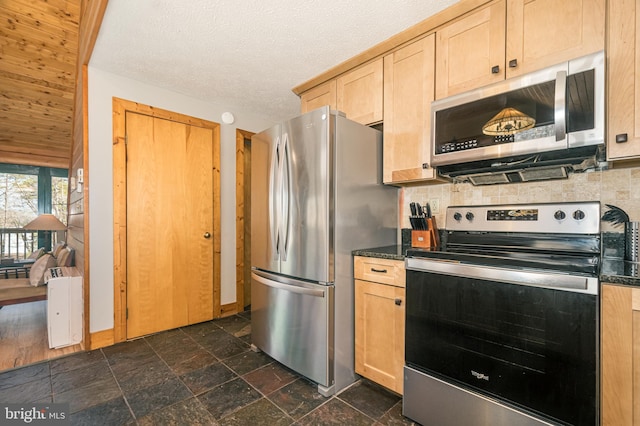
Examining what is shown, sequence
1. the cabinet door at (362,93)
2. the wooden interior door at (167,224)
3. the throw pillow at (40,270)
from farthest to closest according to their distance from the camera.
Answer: the throw pillow at (40,270) → the wooden interior door at (167,224) → the cabinet door at (362,93)

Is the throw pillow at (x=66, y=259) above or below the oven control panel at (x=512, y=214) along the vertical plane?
below

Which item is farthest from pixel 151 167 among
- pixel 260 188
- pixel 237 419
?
pixel 237 419

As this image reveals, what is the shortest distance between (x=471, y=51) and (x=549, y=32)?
0.36 m

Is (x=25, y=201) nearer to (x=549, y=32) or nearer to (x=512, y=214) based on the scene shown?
(x=512, y=214)

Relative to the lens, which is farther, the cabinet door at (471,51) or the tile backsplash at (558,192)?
the cabinet door at (471,51)

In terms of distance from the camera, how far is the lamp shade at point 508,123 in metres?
1.40

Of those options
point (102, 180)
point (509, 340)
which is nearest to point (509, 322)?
point (509, 340)

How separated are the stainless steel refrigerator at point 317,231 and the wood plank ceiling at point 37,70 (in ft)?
6.80

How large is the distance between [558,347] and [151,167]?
319 centimetres

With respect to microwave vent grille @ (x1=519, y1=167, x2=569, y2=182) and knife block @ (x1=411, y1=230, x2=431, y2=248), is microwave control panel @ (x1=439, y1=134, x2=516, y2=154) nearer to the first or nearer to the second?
microwave vent grille @ (x1=519, y1=167, x2=569, y2=182)

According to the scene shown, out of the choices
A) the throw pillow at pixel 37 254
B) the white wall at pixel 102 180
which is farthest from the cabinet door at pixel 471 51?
the throw pillow at pixel 37 254

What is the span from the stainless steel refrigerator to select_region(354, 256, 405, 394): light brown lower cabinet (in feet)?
0.25

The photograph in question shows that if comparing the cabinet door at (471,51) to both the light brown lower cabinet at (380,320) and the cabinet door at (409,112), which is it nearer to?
the cabinet door at (409,112)

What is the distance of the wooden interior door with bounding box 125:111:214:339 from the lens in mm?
2625
